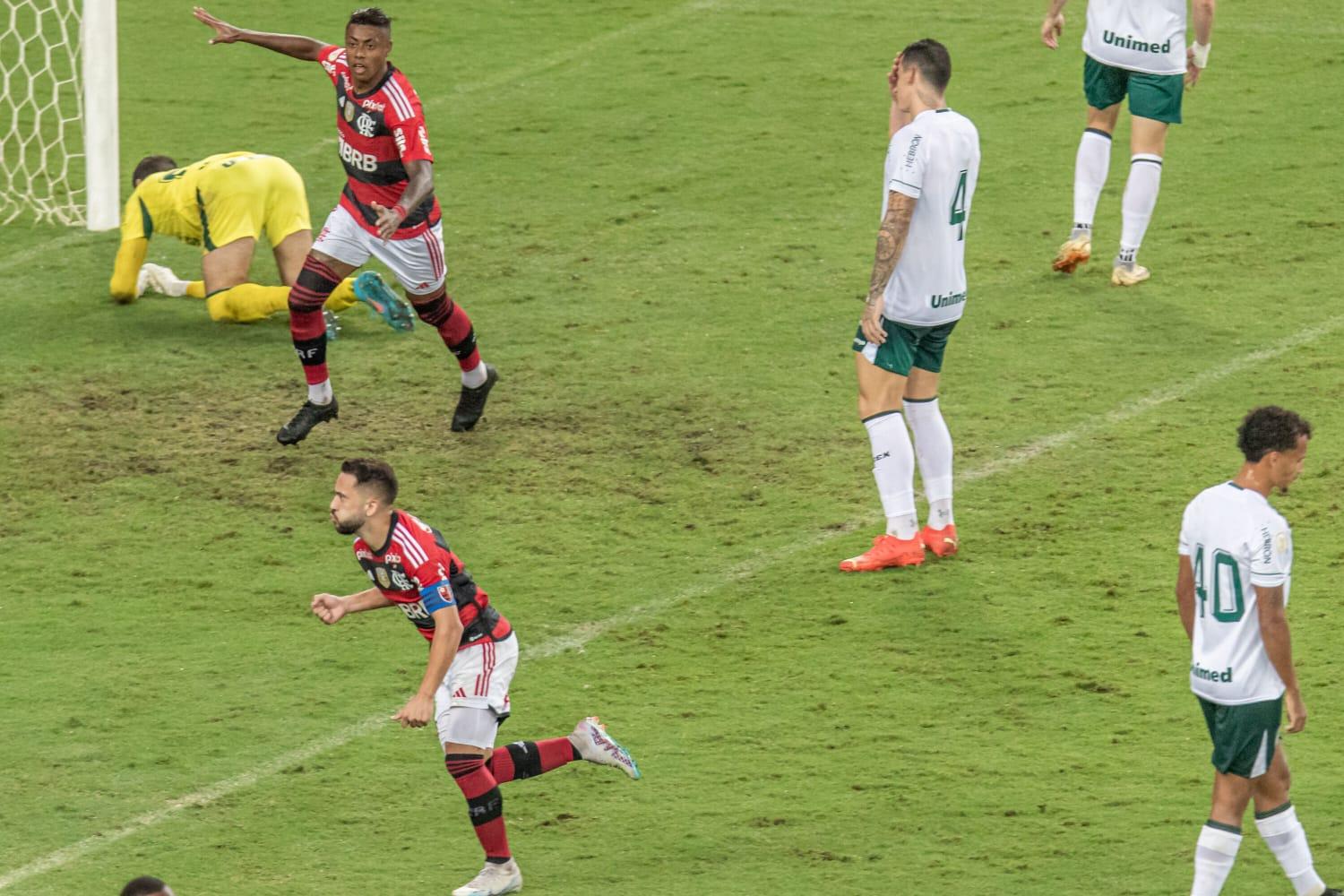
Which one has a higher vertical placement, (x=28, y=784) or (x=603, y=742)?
(x=603, y=742)

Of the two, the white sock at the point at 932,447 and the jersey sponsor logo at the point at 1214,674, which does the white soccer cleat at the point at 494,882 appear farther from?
the white sock at the point at 932,447

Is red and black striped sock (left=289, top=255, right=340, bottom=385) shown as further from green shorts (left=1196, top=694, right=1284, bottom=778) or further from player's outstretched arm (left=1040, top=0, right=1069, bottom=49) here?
green shorts (left=1196, top=694, right=1284, bottom=778)

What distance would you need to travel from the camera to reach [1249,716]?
588 cm

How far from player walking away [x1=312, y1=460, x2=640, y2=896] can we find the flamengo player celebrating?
119 inches

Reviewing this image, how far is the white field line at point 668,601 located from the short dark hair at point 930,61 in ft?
6.78

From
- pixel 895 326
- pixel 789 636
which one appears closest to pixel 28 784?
pixel 789 636

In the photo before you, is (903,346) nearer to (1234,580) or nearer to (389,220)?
(389,220)

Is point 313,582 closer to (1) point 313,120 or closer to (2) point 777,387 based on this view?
(2) point 777,387

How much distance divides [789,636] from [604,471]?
189cm

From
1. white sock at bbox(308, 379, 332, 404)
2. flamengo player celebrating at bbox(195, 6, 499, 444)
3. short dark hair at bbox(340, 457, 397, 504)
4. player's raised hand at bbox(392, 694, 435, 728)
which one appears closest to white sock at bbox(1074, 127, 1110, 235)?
flamengo player celebrating at bbox(195, 6, 499, 444)

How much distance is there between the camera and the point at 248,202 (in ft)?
38.4

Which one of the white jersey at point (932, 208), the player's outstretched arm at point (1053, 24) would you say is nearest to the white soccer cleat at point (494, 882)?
the white jersey at point (932, 208)

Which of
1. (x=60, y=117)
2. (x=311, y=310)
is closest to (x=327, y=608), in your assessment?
(x=311, y=310)

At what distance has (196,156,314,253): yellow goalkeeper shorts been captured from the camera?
11.7 m
